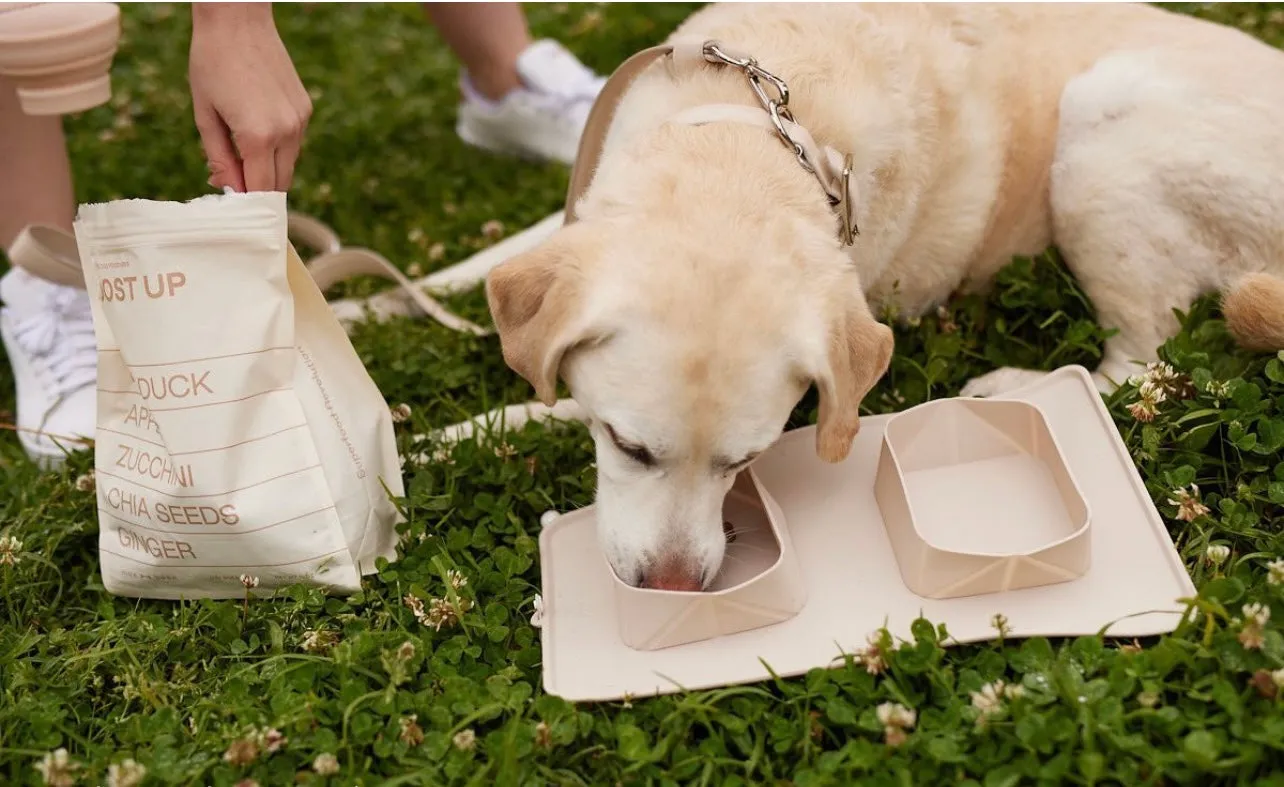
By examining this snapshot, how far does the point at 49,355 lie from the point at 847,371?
2659 mm

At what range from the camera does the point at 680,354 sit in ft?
6.58

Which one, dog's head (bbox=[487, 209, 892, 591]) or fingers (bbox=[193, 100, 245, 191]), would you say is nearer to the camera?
dog's head (bbox=[487, 209, 892, 591])

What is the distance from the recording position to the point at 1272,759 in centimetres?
188

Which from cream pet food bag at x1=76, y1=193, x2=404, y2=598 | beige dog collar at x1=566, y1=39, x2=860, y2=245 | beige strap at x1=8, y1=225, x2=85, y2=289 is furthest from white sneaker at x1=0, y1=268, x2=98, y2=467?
beige dog collar at x1=566, y1=39, x2=860, y2=245

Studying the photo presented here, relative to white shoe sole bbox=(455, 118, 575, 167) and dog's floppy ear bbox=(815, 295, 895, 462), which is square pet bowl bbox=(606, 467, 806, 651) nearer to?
dog's floppy ear bbox=(815, 295, 895, 462)

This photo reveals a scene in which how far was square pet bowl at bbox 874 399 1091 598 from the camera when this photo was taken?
2.23 m

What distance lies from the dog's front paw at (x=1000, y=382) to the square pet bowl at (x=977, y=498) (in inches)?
16.1

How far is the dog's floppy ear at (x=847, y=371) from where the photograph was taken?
218 centimetres

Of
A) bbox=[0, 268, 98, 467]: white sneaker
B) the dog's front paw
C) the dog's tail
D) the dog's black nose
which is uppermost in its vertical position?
the dog's tail

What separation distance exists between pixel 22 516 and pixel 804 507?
213 centimetres

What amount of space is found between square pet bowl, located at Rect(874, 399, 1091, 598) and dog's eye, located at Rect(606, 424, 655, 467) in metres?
0.61

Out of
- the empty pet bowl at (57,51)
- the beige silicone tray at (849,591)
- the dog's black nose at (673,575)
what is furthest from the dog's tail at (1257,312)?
the empty pet bowl at (57,51)

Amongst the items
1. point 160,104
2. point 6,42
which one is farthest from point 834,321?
point 160,104

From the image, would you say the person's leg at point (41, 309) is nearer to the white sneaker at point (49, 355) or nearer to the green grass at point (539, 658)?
the white sneaker at point (49, 355)
